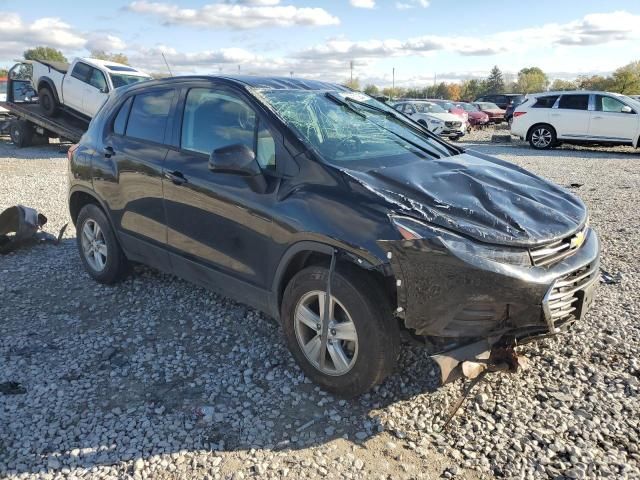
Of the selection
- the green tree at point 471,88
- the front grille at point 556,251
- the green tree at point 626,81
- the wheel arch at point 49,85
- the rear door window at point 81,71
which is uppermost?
the green tree at point 471,88

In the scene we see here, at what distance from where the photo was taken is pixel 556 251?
9.51ft

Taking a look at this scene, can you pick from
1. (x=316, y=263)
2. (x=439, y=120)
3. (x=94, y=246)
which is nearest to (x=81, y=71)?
(x=94, y=246)

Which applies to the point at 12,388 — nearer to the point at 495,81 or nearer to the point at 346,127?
the point at 346,127

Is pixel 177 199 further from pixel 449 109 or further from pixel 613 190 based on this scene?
pixel 449 109

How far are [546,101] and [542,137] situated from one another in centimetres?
110

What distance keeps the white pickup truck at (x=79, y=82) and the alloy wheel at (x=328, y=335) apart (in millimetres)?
12066

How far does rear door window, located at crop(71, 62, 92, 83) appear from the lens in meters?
13.9

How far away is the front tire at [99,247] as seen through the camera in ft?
15.5

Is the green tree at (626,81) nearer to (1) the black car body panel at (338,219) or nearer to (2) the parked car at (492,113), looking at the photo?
(2) the parked car at (492,113)

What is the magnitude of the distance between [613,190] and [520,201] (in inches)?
302

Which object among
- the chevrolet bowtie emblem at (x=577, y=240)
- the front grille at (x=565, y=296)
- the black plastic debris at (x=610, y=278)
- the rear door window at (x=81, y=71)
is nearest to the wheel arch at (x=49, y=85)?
the rear door window at (x=81, y=71)

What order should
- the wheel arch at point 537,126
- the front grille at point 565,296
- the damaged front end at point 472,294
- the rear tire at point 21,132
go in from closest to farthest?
1. the damaged front end at point 472,294
2. the front grille at point 565,296
3. the rear tire at point 21,132
4. the wheel arch at point 537,126

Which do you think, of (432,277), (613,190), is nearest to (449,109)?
(613,190)

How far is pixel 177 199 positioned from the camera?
3.88 m
